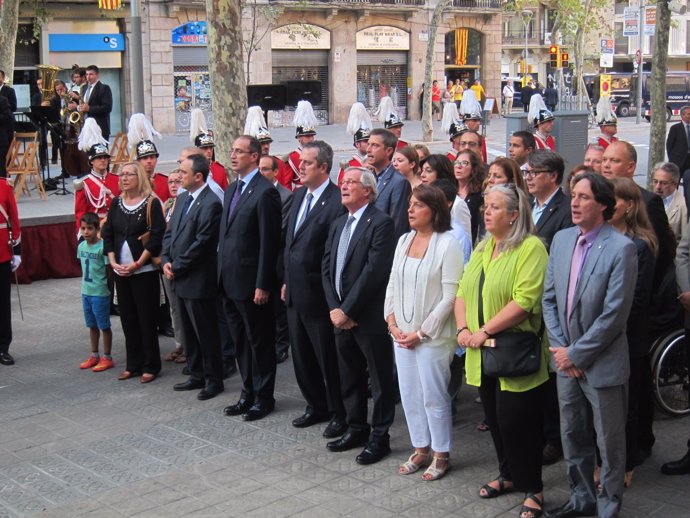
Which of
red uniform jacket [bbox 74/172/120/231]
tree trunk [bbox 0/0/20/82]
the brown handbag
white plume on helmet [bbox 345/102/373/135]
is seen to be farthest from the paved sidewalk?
tree trunk [bbox 0/0/20/82]

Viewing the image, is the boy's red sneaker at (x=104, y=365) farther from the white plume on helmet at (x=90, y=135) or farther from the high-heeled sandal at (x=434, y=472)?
the white plume on helmet at (x=90, y=135)

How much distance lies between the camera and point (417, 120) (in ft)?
156

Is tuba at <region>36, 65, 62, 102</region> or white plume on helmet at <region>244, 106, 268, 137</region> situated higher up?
tuba at <region>36, 65, 62, 102</region>

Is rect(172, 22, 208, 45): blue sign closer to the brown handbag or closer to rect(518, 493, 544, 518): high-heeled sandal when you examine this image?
the brown handbag

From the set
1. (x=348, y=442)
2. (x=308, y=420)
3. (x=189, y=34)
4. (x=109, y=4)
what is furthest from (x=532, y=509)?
(x=189, y=34)

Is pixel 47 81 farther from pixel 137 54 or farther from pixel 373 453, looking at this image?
pixel 373 453

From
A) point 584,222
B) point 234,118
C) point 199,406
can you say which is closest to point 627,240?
point 584,222

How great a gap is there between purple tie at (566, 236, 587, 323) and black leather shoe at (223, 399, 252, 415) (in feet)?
10.7

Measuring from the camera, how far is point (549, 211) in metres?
6.35

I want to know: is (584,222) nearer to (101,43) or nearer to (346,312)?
(346,312)

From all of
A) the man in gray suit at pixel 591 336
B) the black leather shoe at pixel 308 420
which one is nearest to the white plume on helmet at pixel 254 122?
the black leather shoe at pixel 308 420

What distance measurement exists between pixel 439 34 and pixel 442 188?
44075 mm

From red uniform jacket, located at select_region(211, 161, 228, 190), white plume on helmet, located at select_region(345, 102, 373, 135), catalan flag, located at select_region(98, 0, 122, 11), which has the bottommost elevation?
red uniform jacket, located at select_region(211, 161, 228, 190)

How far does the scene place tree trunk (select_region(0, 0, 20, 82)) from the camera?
20625mm
